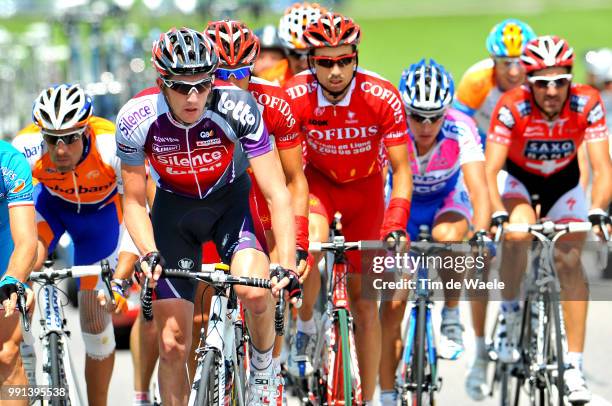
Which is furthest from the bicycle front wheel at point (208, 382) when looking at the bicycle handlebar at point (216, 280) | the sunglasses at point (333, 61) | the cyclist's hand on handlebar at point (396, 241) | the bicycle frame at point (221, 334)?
the sunglasses at point (333, 61)

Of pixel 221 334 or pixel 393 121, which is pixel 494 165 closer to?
pixel 393 121

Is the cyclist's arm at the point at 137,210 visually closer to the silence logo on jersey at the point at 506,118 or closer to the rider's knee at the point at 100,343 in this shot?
the rider's knee at the point at 100,343

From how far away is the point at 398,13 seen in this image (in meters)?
43.0

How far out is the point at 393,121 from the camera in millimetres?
7688

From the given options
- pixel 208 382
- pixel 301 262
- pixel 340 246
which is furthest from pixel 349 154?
pixel 208 382

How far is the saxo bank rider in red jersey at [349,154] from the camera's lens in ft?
25.1

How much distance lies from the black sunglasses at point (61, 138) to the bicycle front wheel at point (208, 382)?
2071mm

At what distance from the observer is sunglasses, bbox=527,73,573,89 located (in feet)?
27.8

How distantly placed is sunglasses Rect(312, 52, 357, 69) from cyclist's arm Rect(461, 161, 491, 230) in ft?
3.96

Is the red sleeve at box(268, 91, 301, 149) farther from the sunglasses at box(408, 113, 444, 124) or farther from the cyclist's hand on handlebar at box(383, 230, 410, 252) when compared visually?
the sunglasses at box(408, 113, 444, 124)

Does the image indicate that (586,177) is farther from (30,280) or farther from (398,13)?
(398,13)

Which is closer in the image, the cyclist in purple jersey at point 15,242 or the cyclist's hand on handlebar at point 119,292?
the cyclist in purple jersey at point 15,242

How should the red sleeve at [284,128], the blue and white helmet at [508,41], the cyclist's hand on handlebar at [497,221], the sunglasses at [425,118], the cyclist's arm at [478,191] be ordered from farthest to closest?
the blue and white helmet at [508,41]
the sunglasses at [425,118]
the cyclist's arm at [478,191]
the cyclist's hand on handlebar at [497,221]
the red sleeve at [284,128]

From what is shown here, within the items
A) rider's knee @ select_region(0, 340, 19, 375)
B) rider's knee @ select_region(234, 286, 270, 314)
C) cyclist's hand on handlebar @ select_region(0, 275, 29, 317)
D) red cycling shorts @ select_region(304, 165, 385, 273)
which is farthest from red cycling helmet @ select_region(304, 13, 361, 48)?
rider's knee @ select_region(0, 340, 19, 375)
